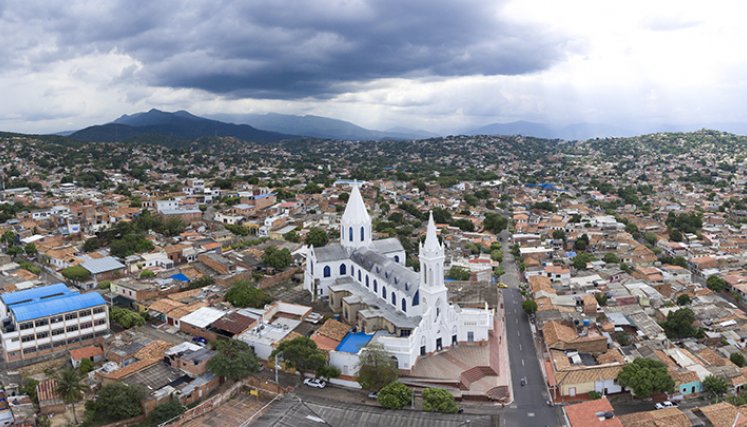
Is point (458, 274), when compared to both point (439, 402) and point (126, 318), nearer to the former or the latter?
point (439, 402)

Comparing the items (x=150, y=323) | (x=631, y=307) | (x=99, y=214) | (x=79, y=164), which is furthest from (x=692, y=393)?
(x=79, y=164)

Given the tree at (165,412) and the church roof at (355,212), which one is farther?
the church roof at (355,212)

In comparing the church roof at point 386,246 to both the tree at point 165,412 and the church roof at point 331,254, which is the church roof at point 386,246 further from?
the tree at point 165,412

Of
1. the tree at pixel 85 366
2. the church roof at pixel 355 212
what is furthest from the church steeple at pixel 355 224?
the tree at pixel 85 366

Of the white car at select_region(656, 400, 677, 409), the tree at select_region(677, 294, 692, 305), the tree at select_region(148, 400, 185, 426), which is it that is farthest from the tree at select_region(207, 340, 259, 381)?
the tree at select_region(677, 294, 692, 305)

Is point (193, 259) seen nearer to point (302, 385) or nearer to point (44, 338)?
point (44, 338)

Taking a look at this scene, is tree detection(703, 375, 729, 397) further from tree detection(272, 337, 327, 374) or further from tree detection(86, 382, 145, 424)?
tree detection(86, 382, 145, 424)
